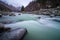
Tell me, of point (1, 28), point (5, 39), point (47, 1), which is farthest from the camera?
point (47, 1)

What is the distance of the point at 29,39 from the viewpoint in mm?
6031

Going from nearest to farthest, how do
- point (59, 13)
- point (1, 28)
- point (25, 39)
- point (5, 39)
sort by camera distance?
1. point (5, 39)
2. point (25, 39)
3. point (1, 28)
4. point (59, 13)

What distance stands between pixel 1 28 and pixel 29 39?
2521 millimetres

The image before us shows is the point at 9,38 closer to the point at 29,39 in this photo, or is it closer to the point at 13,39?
the point at 13,39

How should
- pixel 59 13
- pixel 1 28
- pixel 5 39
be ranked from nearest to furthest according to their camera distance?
pixel 5 39 < pixel 1 28 < pixel 59 13

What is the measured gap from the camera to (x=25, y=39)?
5.91m

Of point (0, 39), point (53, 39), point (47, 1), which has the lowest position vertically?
point (53, 39)

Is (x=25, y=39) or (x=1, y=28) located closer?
(x=25, y=39)

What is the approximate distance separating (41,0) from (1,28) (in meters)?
57.6

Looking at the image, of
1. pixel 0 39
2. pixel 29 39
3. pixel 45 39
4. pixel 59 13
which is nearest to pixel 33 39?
pixel 29 39

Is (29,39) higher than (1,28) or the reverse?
the reverse

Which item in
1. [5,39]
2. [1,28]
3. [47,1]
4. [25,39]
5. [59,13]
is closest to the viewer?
[5,39]

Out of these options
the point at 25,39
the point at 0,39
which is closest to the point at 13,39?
the point at 0,39

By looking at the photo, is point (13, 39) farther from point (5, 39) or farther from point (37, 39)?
point (37, 39)
